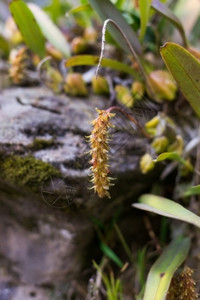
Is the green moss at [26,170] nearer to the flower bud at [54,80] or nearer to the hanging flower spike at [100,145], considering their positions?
the hanging flower spike at [100,145]

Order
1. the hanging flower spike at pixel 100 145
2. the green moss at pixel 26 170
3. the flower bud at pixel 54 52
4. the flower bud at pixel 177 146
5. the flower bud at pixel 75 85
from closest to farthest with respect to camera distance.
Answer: the hanging flower spike at pixel 100 145
the green moss at pixel 26 170
the flower bud at pixel 177 146
the flower bud at pixel 75 85
the flower bud at pixel 54 52

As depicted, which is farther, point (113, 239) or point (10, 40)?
point (10, 40)

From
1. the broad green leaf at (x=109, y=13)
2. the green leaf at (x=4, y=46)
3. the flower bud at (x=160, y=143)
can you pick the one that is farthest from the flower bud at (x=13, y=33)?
the flower bud at (x=160, y=143)

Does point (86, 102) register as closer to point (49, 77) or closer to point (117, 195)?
point (49, 77)

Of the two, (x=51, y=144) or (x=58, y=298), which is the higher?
(x=51, y=144)

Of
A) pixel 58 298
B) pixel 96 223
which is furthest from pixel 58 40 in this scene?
pixel 58 298

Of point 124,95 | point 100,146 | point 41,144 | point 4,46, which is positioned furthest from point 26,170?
Answer: point 4,46

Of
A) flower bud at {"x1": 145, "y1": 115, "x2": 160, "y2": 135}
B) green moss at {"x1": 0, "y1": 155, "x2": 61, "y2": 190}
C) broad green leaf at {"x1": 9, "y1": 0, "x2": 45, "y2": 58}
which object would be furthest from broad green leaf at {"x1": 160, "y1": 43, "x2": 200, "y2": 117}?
broad green leaf at {"x1": 9, "y1": 0, "x2": 45, "y2": 58}

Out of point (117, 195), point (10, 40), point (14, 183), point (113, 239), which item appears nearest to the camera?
point (14, 183)
